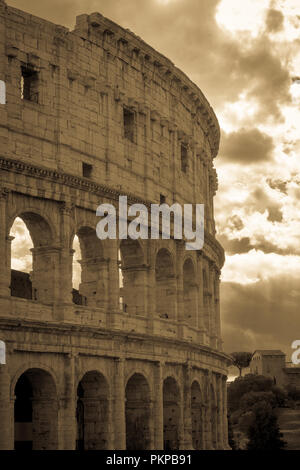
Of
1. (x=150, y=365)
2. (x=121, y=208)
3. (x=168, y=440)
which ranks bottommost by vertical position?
(x=168, y=440)

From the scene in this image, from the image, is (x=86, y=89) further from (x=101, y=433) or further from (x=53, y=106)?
(x=101, y=433)

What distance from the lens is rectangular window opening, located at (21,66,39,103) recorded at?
114 feet

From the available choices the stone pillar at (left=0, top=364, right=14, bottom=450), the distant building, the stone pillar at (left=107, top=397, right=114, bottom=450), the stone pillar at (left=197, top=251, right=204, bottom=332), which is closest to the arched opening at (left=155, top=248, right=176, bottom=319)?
the stone pillar at (left=197, top=251, right=204, bottom=332)

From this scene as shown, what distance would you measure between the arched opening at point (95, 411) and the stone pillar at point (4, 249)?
5608 mm

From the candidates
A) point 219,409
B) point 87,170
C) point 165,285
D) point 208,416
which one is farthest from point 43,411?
point 219,409

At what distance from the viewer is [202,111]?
46.8 metres

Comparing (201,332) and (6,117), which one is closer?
(6,117)

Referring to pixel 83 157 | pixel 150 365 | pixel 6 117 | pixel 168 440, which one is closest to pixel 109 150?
pixel 83 157

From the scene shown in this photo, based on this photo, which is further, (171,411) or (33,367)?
(171,411)

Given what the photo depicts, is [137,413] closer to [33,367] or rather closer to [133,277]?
[133,277]

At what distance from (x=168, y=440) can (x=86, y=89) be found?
14.6 metres

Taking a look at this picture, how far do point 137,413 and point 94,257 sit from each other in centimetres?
651

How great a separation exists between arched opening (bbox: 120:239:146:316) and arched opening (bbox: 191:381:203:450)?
613 centimetres

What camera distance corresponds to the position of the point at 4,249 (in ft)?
105
